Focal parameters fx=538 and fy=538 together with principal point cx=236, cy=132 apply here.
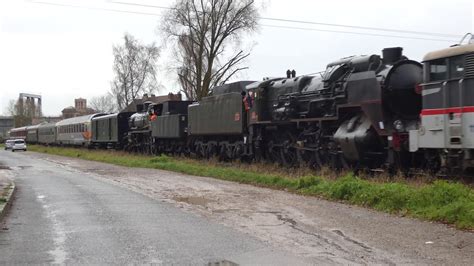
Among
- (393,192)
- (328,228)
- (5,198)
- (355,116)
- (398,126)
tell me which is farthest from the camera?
(355,116)

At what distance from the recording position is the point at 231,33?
165 ft

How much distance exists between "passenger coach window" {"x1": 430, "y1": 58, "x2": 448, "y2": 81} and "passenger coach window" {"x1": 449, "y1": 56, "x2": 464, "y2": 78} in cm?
16

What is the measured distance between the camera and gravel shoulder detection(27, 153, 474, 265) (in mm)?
7133

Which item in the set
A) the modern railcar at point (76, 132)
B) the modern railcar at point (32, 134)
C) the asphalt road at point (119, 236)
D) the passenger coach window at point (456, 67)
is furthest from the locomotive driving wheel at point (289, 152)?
the modern railcar at point (32, 134)

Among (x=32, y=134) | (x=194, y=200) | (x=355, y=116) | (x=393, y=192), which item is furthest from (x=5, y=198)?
(x=32, y=134)

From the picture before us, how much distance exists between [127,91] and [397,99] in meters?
59.5

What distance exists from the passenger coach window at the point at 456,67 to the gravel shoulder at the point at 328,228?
13.3 ft

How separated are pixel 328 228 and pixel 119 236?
3442 millimetres

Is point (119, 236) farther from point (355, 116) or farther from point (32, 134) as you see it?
point (32, 134)

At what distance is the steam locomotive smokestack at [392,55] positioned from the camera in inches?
608

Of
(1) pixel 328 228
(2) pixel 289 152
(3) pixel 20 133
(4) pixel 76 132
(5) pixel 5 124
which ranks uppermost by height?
(5) pixel 5 124

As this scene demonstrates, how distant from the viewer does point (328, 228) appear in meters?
9.06

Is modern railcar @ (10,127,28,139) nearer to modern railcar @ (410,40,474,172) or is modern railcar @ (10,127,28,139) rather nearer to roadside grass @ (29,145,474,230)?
roadside grass @ (29,145,474,230)

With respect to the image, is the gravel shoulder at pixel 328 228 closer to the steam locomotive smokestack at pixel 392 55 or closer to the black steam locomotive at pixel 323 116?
the black steam locomotive at pixel 323 116
